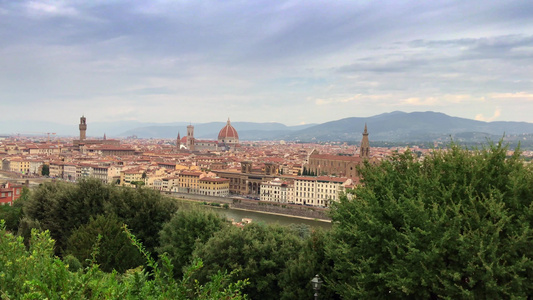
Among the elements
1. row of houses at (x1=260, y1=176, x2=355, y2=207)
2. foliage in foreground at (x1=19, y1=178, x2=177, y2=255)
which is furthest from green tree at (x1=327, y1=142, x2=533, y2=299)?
row of houses at (x1=260, y1=176, x2=355, y2=207)

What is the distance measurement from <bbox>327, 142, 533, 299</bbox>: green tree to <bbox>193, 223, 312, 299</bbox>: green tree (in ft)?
4.34

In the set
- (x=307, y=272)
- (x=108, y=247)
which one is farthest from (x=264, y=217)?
(x=307, y=272)

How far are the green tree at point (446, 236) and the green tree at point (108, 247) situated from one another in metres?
5.06

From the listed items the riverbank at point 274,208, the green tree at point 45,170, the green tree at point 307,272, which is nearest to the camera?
the green tree at point 307,272

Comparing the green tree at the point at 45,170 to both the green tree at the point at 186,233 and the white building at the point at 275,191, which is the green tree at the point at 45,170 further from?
the green tree at the point at 186,233

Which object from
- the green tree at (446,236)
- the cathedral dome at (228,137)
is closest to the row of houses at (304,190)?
the green tree at (446,236)

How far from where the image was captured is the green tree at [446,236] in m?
5.02

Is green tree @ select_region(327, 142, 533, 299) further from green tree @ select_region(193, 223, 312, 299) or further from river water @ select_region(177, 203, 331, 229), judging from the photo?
river water @ select_region(177, 203, 331, 229)

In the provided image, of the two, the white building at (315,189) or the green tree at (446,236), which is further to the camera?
the white building at (315,189)

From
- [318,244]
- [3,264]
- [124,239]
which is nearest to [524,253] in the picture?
[318,244]

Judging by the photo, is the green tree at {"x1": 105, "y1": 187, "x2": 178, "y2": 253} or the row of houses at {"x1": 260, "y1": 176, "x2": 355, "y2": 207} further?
the row of houses at {"x1": 260, "y1": 176, "x2": 355, "y2": 207}

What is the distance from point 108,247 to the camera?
383 inches

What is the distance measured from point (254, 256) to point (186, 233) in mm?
2357

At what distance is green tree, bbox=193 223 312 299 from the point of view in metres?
7.63
